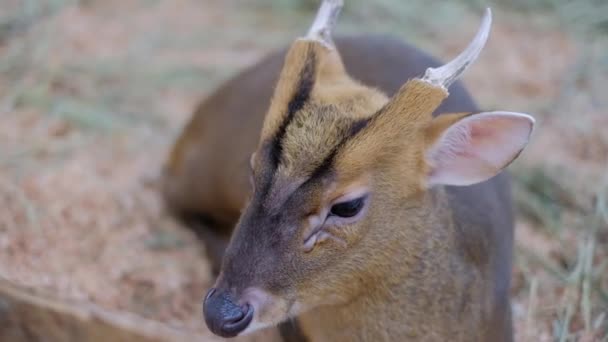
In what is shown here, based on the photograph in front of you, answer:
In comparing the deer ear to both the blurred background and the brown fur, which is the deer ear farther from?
the blurred background

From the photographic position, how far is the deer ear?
2.80m

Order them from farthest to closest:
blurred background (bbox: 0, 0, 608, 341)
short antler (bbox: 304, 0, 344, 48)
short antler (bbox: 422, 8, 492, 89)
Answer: blurred background (bbox: 0, 0, 608, 341) → short antler (bbox: 304, 0, 344, 48) → short antler (bbox: 422, 8, 492, 89)

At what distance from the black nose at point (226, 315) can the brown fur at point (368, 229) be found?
0.18ft

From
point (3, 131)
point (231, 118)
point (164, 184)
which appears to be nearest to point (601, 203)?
point (231, 118)

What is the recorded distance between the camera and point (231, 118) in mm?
4398

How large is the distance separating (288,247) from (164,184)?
2.34m

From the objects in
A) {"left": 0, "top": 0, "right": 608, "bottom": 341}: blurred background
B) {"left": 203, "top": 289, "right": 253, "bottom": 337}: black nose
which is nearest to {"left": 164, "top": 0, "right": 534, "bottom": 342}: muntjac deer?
{"left": 203, "top": 289, "right": 253, "bottom": 337}: black nose

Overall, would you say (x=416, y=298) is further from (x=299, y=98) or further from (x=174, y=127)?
(x=174, y=127)

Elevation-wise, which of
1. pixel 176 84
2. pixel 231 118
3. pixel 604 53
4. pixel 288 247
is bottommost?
pixel 176 84

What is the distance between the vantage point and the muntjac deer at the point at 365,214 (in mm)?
2709

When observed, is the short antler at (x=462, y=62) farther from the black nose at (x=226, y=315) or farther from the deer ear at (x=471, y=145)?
the black nose at (x=226, y=315)

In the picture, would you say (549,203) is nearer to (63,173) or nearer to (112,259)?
(112,259)

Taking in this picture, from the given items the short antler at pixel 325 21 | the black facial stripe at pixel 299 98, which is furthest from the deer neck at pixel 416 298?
the short antler at pixel 325 21

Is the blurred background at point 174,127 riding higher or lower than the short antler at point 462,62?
lower
